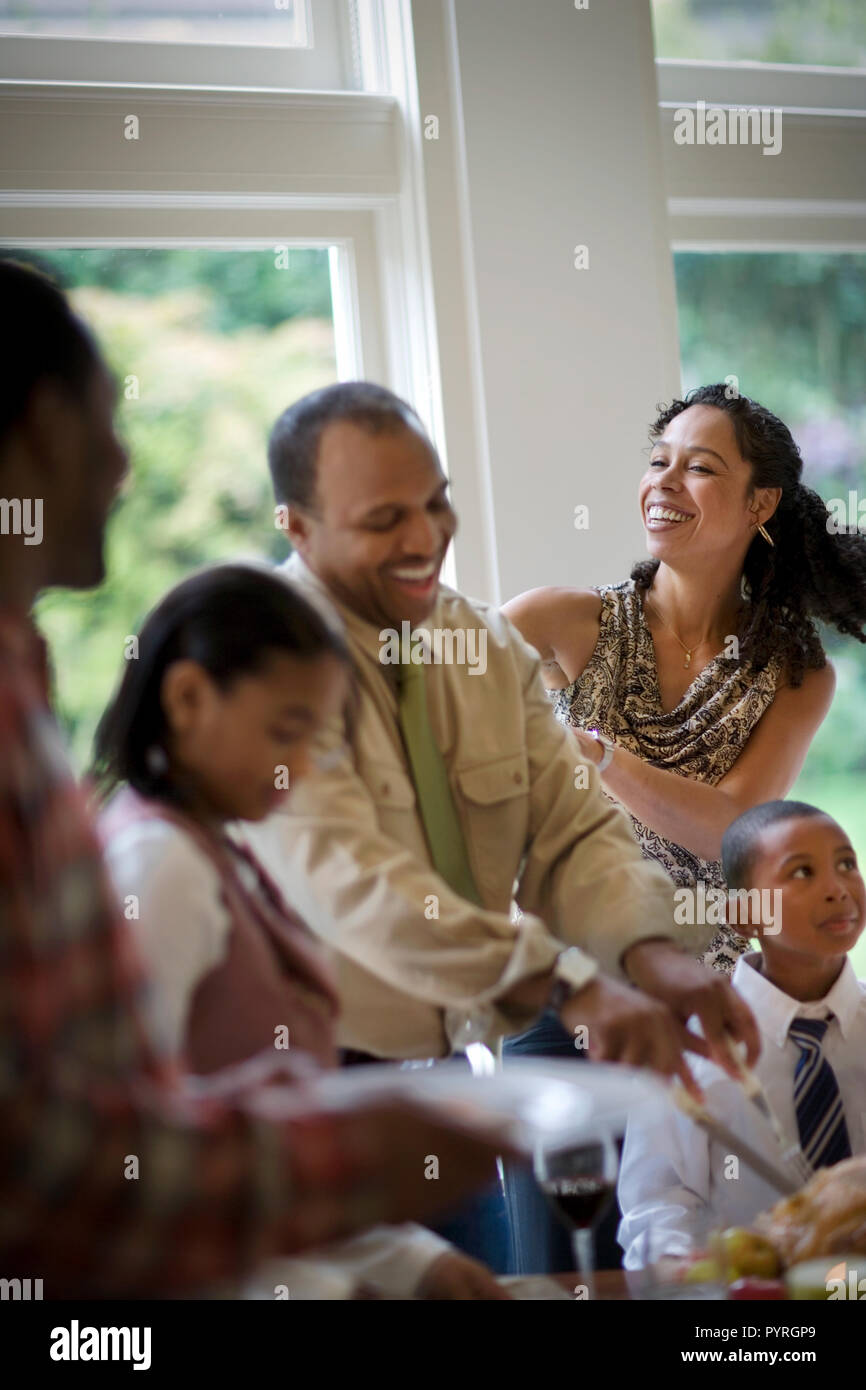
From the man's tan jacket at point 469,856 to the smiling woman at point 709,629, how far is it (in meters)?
0.52

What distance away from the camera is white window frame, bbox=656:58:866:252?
255 cm

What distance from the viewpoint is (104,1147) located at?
0.73 meters

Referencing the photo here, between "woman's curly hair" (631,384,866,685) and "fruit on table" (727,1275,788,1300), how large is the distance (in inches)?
37.5

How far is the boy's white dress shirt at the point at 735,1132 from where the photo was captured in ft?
4.06

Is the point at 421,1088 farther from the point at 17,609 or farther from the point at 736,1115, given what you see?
the point at 736,1115

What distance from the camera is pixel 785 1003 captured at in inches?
54.5

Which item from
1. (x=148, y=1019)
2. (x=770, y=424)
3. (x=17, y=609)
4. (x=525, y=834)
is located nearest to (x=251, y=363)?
(x=770, y=424)

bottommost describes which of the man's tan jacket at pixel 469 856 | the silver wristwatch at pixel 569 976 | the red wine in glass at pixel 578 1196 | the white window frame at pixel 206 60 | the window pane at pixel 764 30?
the red wine in glass at pixel 578 1196

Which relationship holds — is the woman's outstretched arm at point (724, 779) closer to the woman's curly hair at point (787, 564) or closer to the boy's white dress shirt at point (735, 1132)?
the woman's curly hair at point (787, 564)

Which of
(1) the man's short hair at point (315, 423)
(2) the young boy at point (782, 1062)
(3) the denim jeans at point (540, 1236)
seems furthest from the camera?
(3) the denim jeans at point (540, 1236)

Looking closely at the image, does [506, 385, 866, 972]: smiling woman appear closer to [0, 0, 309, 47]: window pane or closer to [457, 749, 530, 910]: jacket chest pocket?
[457, 749, 530, 910]: jacket chest pocket

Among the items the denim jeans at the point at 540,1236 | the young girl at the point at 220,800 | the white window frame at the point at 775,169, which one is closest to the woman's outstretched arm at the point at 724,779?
the denim jeans at the point at 540,1236

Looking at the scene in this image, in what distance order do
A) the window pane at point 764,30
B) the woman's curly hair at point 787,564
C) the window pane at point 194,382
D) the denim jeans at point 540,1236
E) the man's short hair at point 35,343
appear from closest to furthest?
1. the man's short hair at point 35,343
2. the denim jeans at point 540,1236
3. the window pane at point 194,382
4. the woman's curly hair at point 787,564
5. the window pane at point 764,30

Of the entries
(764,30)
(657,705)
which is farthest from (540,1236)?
(764,30)
